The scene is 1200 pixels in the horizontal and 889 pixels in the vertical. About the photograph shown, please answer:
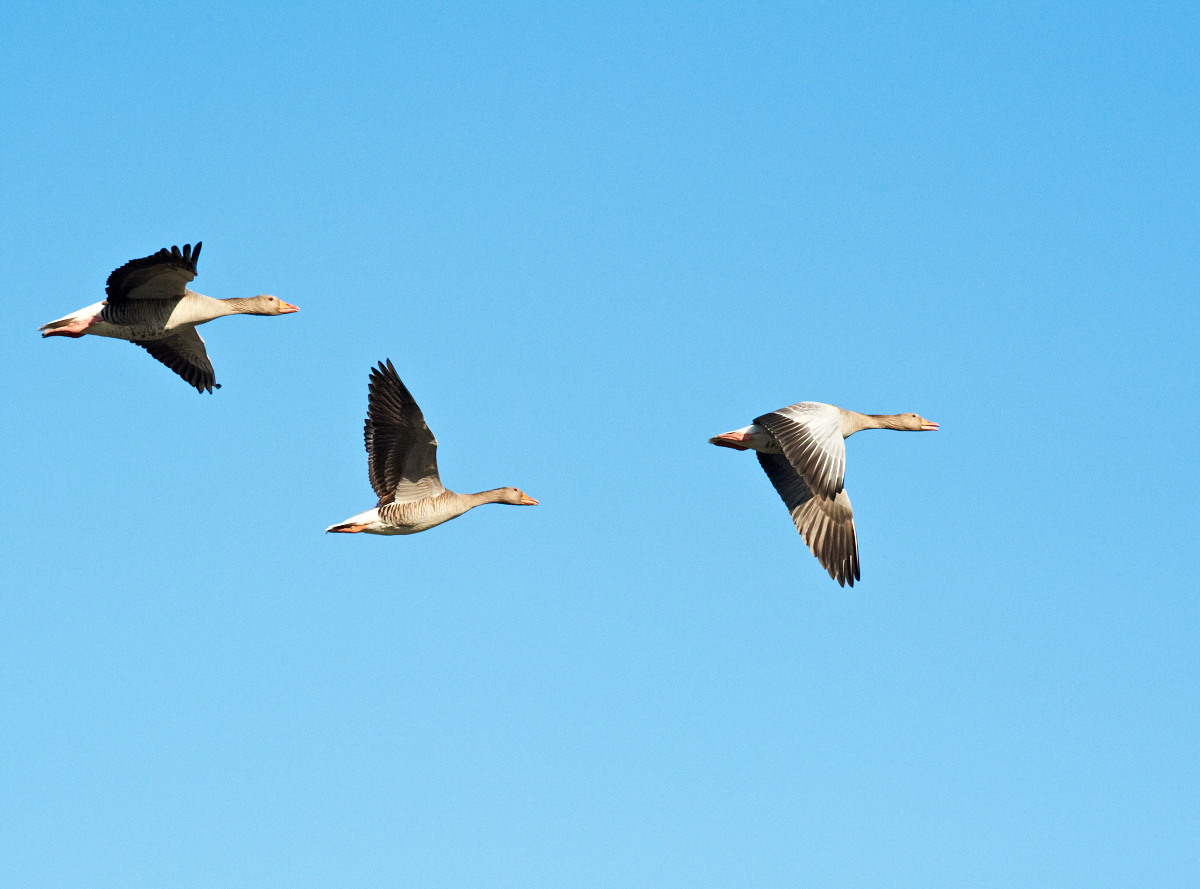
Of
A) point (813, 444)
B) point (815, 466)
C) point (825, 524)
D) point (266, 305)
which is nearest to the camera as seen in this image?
point (815, 466)

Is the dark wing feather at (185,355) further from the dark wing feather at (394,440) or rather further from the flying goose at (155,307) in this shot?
the dark wing feather at (394,440)

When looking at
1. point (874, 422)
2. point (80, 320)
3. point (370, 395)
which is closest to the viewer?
point (370, 395)

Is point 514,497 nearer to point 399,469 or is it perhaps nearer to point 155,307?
point 399,469

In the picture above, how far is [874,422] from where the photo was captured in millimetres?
20953

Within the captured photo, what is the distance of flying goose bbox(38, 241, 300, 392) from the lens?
60.8 ft

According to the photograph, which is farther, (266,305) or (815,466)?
(266,305)

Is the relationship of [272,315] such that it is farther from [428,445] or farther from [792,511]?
[792,511]

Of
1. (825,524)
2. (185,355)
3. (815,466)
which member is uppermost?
(185,355)

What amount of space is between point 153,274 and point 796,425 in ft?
27.4

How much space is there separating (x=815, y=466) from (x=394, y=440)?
17.0 feet

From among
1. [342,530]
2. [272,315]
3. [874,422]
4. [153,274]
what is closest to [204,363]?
[272,315]

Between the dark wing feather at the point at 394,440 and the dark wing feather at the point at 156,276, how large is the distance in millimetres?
2745

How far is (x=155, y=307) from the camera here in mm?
19609

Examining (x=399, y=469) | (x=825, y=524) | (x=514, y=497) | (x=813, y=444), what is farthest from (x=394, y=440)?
(x=825, y=524)
